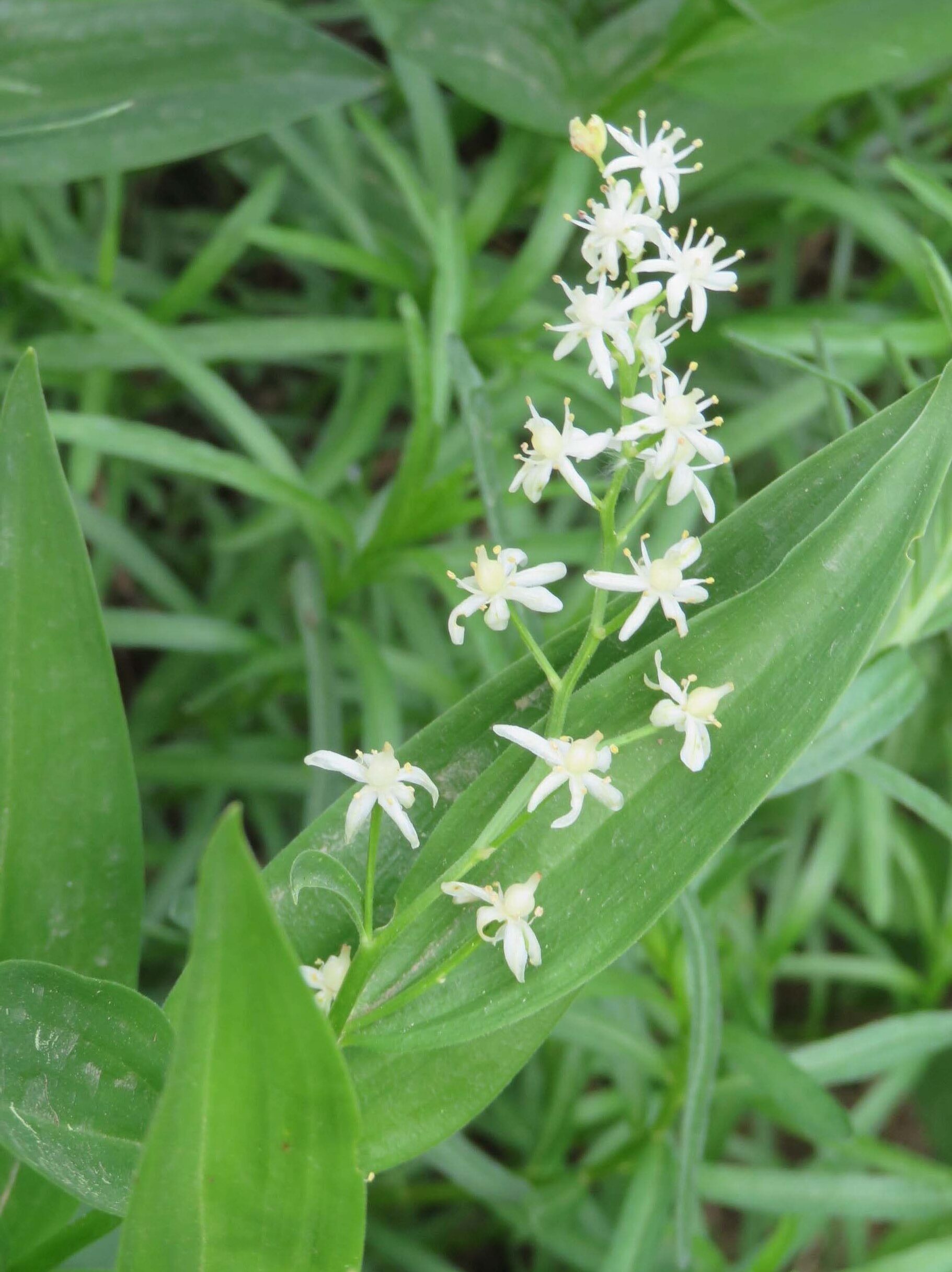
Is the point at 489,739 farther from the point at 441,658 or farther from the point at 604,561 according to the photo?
the point at 441,658

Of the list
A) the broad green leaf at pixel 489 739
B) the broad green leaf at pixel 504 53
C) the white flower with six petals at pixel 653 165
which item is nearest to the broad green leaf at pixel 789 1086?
the broad green leaf at pixel 489 739

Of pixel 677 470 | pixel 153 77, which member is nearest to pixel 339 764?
pixel 677 470

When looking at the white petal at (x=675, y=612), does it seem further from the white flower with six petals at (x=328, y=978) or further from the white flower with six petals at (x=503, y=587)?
the white flower with six petals at (x=328, y=978)

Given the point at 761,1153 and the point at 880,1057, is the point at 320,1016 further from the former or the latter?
the point at 761,1153

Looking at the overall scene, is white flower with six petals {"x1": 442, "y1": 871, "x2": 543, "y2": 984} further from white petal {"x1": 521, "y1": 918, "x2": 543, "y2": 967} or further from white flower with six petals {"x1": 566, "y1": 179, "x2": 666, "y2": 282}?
white flower with six petals {"x1": 566, "y1": 179, "x2": 666, "y2": 282}

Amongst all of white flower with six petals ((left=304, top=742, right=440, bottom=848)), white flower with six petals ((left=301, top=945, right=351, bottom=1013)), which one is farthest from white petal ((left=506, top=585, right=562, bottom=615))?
white flower with six petals ((left=301, top=945, right=351, bottom=1013))

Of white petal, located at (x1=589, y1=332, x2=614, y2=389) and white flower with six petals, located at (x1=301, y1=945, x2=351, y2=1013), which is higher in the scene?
white petal, located at (x1=589, y1=332, x2=614, y2=389)
